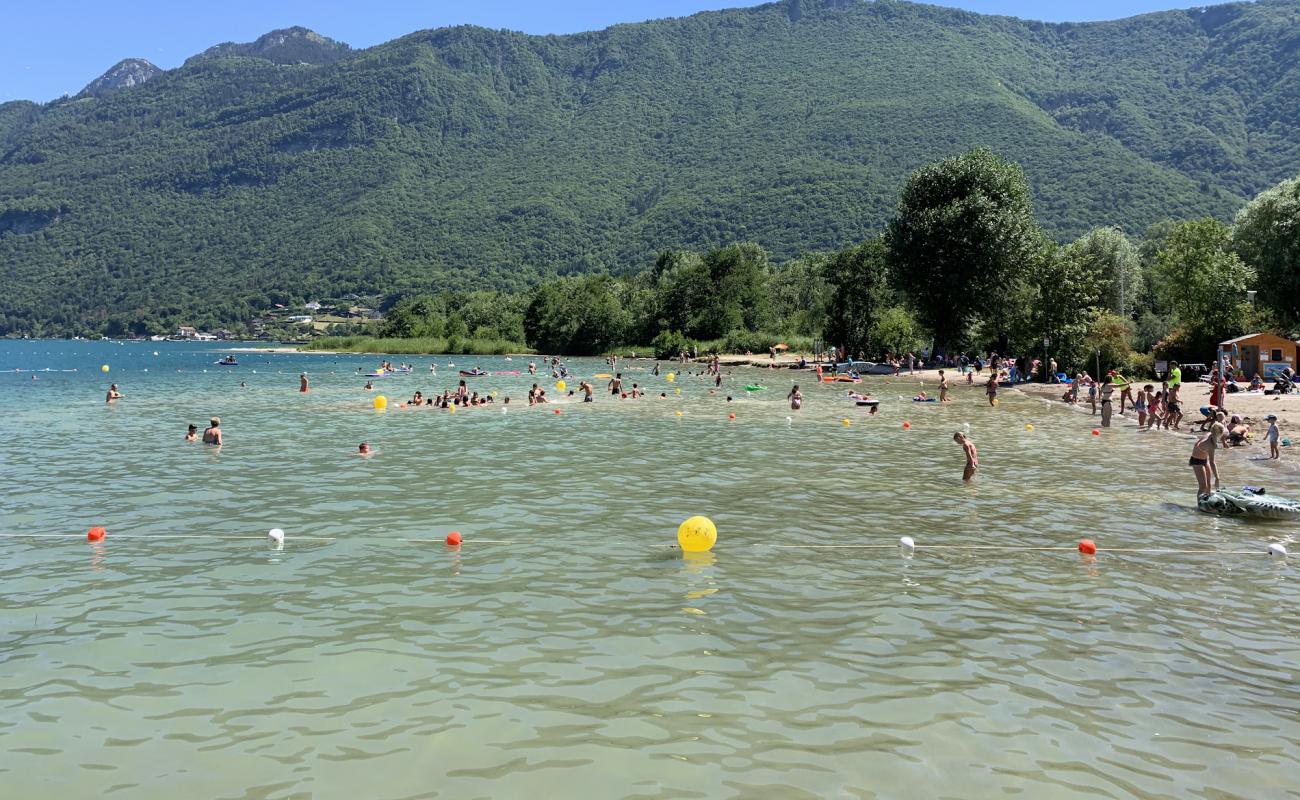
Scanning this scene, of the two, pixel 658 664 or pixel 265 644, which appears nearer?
pixel 658 664

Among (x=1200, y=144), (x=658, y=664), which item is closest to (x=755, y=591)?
(x=658, y=664)

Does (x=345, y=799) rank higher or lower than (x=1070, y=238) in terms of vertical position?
lower

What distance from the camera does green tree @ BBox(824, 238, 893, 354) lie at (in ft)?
287

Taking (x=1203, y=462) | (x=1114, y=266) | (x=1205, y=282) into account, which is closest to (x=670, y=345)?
(x=1114, y=266)

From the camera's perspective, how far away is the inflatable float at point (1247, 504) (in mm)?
17766

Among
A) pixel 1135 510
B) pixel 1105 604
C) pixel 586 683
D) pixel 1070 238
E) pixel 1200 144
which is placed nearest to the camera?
pixel 586 683

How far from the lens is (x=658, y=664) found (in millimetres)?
10336

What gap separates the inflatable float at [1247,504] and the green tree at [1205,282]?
42.4 metres

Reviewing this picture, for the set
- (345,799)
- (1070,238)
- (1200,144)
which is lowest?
(345,799)

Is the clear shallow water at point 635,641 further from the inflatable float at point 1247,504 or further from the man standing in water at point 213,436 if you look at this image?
the man standing in water at point 213,436

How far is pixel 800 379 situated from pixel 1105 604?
59.4 meters

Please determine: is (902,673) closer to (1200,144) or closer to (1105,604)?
(1105,604)

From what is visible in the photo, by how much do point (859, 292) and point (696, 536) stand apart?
75.8 m

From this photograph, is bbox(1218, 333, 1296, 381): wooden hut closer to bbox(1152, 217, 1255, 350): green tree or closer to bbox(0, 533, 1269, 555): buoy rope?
bbox(1152, 217, 1255, 350): green tree
